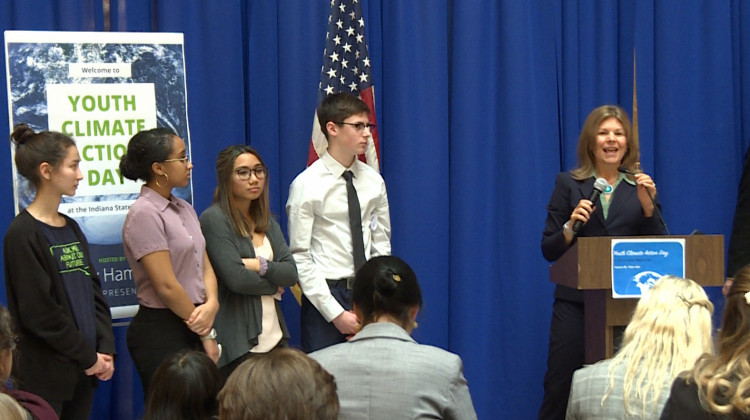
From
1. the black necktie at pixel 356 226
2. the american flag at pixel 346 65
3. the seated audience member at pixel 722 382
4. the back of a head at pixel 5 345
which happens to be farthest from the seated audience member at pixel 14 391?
the american flag at pixel 346 65

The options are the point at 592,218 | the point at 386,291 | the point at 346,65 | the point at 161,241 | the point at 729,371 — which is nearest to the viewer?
the point at 729,371

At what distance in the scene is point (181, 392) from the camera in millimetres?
2391

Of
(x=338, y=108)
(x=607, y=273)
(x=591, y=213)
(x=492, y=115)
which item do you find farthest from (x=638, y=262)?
(x=492, y=115)

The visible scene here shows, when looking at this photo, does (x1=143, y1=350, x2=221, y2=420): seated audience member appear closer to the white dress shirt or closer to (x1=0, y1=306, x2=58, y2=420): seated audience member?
(x1=0, y1=306, x2=58, y2=420): seated audience member

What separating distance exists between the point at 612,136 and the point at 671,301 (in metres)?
1.74

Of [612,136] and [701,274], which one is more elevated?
[612,136]

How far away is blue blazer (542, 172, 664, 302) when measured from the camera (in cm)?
409

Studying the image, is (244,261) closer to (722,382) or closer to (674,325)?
(674,325)

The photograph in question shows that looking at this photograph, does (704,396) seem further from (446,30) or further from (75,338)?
(446,30)

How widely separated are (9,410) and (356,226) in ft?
8.41

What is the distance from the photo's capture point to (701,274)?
141 inches

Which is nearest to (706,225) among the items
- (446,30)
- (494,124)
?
(494,124)

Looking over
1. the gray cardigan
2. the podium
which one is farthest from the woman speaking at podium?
the gray cardigan

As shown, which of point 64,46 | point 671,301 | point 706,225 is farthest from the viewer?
point 706,225
